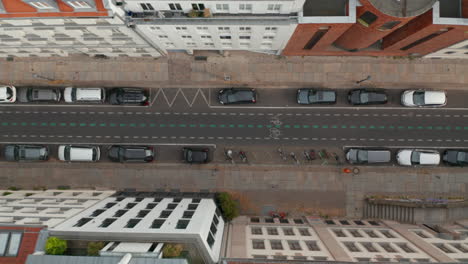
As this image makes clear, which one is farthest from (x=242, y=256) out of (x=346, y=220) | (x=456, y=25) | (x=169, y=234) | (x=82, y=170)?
(x=456, y=25)

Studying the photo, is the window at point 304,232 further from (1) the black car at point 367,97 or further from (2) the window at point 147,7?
(2) the window at point 147,7

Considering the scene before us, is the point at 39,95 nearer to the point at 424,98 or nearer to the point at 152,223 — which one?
the point at 152,223

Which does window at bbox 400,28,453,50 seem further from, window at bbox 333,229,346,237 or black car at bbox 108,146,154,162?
black car at bbox 108,146,154,162

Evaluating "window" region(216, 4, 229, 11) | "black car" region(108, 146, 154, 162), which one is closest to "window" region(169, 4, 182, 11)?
"window" region(216, 4, 229, 11)

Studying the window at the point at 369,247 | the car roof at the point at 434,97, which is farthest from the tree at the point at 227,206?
the car roof at the point at 434,97

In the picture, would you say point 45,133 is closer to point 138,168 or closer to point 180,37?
point 138,168

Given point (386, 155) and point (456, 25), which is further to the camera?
point (386, 155)

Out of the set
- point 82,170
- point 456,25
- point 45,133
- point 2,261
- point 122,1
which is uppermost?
point 122,1
